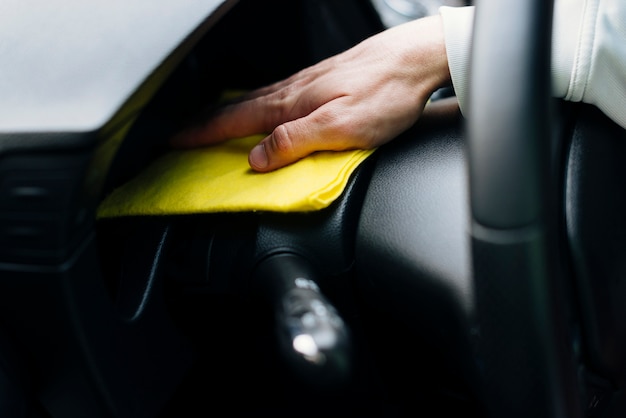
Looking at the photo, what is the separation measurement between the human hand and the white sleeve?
0.22 feet

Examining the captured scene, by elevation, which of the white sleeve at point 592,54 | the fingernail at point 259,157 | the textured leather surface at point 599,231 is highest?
the white sleeve at point 592,54

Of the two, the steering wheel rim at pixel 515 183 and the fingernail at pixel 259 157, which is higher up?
the steering wheel rim at pixel 515 183

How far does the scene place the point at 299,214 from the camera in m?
0.48

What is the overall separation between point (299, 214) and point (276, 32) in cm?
39

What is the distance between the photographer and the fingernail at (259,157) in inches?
20.2

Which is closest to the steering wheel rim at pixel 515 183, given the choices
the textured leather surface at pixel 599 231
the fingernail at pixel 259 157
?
the textured leather surface at pixel 599 231

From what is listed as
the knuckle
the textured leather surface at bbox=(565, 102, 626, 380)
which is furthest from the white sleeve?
the knuckle

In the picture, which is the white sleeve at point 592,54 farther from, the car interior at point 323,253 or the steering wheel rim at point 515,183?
the steering wheel rim at point 515,183

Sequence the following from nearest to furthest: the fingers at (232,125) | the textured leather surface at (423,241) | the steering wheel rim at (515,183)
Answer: the steering wheel rim at (515,183)
the textured leather surface at (423,241)
the fingers at (232,125)

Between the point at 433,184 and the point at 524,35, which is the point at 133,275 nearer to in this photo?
the point at 433,184

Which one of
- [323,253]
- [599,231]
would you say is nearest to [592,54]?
[599,231]

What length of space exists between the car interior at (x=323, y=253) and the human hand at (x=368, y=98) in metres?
0.02

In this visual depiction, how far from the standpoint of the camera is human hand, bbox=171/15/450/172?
502mm

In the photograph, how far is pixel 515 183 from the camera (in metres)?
0.28
